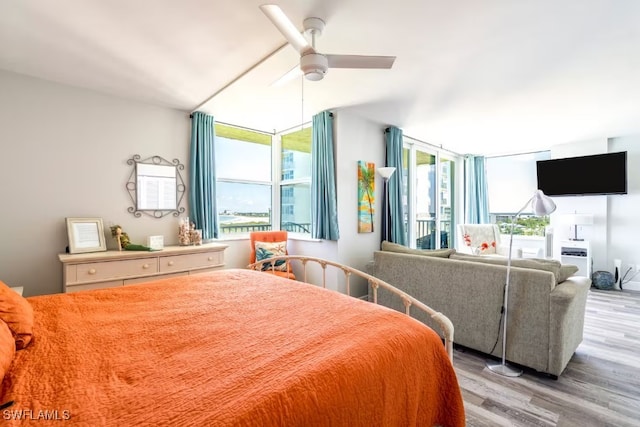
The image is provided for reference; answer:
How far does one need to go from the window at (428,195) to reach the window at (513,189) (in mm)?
957

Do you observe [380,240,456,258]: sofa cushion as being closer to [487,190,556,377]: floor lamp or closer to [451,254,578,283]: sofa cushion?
[451,254,578,283]: sofa cushion

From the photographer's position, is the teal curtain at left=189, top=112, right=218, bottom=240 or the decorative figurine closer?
the decorative figurine

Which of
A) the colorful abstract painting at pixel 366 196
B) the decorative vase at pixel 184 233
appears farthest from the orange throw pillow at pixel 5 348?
the colorful abstract painting at pixel 366 196

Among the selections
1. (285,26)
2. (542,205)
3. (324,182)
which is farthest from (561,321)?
(285,26)

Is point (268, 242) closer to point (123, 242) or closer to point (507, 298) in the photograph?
point (123, 242)

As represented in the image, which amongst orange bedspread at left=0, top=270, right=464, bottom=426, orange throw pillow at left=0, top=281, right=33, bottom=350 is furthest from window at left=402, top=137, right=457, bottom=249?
orange throw pillow at left=0, top=281, right=33, bottom=350

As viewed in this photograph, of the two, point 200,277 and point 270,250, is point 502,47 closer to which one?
point 200,277

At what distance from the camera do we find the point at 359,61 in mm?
1860

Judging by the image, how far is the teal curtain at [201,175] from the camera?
351 cm

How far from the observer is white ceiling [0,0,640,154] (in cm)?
180

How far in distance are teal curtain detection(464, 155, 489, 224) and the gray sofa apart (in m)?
3.99

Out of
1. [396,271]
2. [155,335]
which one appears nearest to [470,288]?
[396,271]

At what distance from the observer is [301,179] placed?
421cm

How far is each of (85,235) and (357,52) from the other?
118 inches
